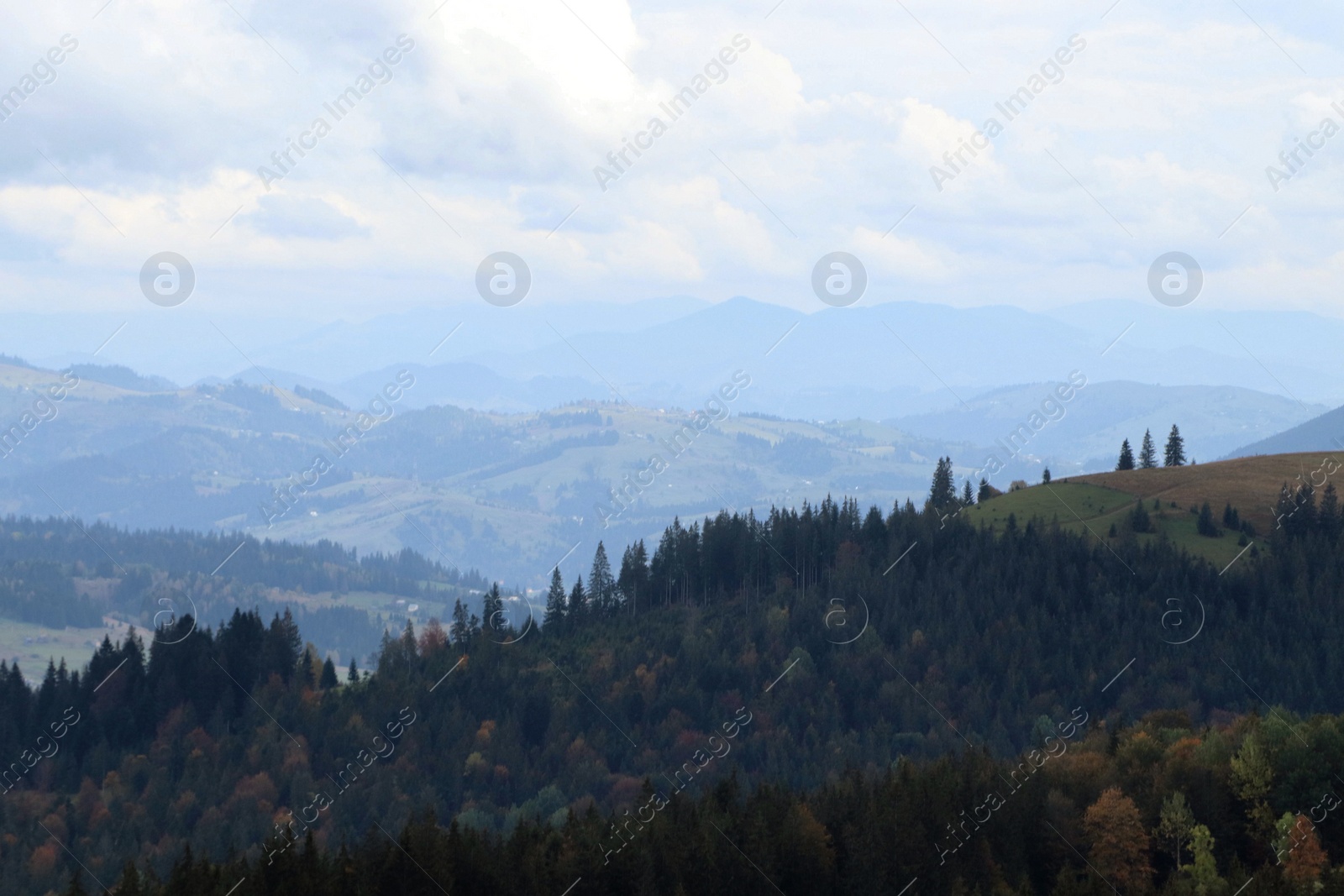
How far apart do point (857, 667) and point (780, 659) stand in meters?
11.2

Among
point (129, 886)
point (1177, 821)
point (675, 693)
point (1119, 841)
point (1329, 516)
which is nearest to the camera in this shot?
point (129, 886)

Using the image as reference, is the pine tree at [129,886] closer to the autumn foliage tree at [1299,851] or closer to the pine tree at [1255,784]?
the autumn foliage tree at [1299,851]

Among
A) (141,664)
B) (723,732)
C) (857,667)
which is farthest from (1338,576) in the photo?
(141,664)

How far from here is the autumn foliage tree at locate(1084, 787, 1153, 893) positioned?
3179 inches

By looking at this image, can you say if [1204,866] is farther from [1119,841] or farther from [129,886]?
[129,886]

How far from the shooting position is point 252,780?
536 ft

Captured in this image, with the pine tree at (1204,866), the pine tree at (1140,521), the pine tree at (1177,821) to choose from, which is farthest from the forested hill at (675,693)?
the pine tree at (1204,866)

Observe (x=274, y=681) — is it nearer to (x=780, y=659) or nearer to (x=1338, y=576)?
(x=780, y=659)

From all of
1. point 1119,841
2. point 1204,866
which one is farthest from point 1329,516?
point 1204,866

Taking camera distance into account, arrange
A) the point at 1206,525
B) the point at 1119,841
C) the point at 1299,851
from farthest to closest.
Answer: the point at 1206,525 < the point at 1119,841 < the point at 1299,851

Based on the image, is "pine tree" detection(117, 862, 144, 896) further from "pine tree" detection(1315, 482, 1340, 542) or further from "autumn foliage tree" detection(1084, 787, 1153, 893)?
"pine tree" detection(1315, 482, 1340, 542)

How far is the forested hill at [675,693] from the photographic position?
161750 mm

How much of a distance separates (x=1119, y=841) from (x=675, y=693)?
103 meters

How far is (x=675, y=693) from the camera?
181250mm
